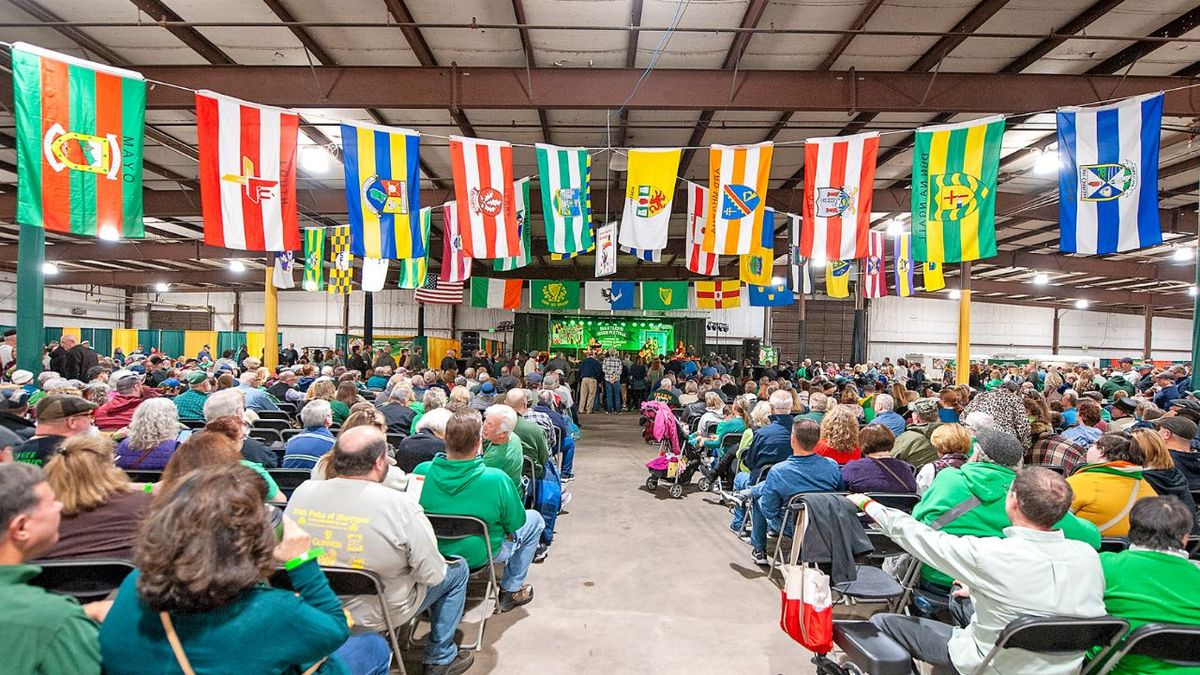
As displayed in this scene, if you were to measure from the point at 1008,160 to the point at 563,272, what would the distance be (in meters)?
12.1

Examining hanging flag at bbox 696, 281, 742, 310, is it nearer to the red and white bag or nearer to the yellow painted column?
the yellow painted column

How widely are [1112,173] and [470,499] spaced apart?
679 cm

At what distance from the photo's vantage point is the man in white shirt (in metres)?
1.82

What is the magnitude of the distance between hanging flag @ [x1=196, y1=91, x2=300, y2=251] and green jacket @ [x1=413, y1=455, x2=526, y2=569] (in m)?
3.89

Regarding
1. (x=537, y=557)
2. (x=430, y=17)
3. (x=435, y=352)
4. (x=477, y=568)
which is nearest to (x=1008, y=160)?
(x=430, y=17)

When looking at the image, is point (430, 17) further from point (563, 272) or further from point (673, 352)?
point (673, 352)

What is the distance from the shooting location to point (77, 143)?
4.66m

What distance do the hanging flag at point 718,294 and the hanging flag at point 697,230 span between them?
504 centimetres

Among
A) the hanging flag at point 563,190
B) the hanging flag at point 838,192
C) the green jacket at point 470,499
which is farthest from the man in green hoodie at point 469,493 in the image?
the hanging flag at point 838,192

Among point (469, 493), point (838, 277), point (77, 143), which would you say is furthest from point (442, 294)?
point (469, 493)

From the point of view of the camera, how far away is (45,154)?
14.8ft

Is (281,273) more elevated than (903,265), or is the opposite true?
(903,265)

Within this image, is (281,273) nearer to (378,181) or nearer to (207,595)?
(378,181)

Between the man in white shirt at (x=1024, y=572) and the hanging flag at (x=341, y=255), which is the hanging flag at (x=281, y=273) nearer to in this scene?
the hanging flag at (x=341, y=255)
